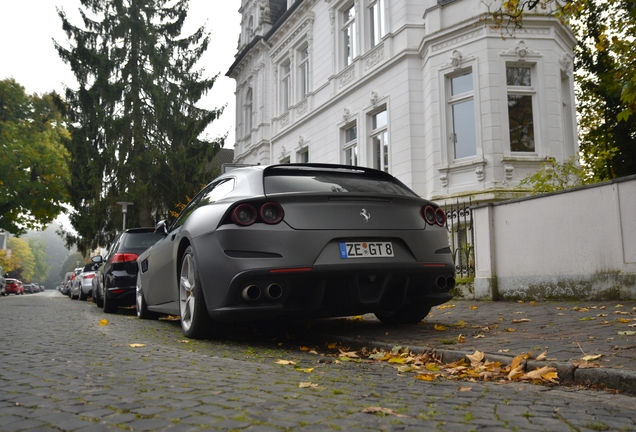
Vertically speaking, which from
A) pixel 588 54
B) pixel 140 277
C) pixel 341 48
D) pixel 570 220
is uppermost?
pixel 588 54

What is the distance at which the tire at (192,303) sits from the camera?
18.0ft

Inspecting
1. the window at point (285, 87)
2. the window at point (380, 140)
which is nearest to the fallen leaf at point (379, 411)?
the window at point (380, 140)

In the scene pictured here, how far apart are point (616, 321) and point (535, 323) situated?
732mm

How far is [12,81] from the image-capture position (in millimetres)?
36844

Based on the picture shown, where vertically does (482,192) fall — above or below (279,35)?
below

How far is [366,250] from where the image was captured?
17.0 feet

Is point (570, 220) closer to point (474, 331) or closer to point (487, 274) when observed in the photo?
point (487, 274)

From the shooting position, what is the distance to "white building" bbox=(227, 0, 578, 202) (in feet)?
49.0

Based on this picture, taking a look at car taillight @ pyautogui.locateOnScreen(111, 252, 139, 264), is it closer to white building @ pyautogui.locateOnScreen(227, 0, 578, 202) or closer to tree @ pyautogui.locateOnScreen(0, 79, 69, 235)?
white building @ pyautogui.locateOnScreen(227, 0, 578, 202)

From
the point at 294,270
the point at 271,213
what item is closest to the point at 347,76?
the point at 271,213

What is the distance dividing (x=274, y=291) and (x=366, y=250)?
87 cm

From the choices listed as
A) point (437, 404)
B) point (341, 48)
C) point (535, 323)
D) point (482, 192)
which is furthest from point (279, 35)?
point (437, 404)

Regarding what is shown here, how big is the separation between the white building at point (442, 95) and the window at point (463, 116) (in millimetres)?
27

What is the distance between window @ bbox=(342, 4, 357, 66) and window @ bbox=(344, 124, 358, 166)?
2242 millimetres
